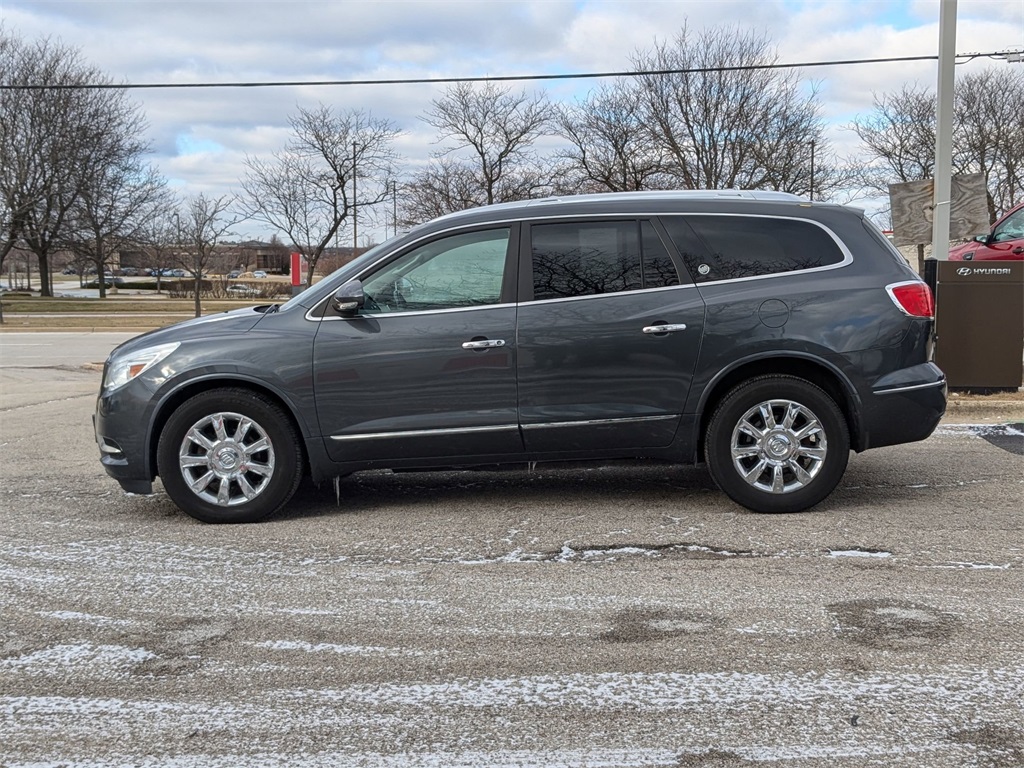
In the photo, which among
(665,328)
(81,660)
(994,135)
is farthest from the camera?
(994,135)

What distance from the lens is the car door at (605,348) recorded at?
554cm

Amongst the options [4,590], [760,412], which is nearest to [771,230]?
[760,412]

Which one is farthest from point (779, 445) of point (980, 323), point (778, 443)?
point (980, 323)

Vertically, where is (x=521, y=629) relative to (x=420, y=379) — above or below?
below

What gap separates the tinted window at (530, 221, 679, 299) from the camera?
5633 millimetres

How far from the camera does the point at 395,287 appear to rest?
567cm

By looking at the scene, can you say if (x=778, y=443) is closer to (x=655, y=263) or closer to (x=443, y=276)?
(x=655, y=263)

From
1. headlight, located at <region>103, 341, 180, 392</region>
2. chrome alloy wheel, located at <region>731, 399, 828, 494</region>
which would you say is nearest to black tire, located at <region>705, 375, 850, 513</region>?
chrome alloy wheel, located at <region>731, 399, 828, 494</region>

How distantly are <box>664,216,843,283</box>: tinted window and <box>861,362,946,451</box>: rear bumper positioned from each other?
0.79m

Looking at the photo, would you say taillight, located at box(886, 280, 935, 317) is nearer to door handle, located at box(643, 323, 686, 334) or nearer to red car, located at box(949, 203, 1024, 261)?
door handle, located at box(643, 323, 686, 334)

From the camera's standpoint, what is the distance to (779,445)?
558 centimetres

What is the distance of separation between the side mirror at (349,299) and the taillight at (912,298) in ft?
9.96

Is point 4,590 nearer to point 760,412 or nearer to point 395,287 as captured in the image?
point 395,287

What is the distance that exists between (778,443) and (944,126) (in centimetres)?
651
